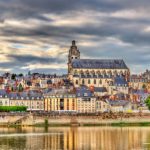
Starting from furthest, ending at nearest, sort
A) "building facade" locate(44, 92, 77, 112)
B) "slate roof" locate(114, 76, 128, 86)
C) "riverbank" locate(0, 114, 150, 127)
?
1. "slate roof" locate(114, 76, 128, 86)
2. "building facade" locate(44, 92, 77, 112)
3. "riverbank" locate(0, 114, 150, 127)

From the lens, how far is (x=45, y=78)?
19362 centimetres

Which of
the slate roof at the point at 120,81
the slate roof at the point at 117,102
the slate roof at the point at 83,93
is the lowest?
the slate roof at the point at 117,102

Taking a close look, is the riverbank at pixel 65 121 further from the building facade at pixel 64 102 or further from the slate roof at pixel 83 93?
the slate roof at pixel 83 93

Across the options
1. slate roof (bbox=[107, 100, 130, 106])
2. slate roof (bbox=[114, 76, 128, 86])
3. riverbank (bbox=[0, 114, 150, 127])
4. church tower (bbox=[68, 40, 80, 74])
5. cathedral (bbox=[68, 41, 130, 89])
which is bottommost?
riverbank (bbox=[0, 114, 150, 127])

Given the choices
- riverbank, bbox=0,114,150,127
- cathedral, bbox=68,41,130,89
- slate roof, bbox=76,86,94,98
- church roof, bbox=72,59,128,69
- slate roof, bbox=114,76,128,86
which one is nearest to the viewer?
riverbank, bbox=0,114,150,127

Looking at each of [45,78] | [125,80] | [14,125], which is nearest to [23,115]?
[14,125]

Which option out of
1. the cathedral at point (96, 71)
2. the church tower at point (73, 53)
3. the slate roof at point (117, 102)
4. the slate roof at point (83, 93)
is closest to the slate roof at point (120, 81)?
the cathedral at point (96, 71)

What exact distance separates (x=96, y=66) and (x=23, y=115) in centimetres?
7534

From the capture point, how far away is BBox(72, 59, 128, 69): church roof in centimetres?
17912

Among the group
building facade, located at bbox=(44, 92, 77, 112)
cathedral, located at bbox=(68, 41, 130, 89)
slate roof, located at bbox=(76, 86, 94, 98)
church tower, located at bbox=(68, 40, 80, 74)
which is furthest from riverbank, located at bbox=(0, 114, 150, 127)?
church tower, located at bbox=(68, 40, 80, 74)

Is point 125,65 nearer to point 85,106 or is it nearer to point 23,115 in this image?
point 85,106

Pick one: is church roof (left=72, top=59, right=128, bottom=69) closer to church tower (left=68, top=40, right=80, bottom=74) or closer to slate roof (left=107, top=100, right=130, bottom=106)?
church tower (left=68, top=40, right=80, bottom=74)

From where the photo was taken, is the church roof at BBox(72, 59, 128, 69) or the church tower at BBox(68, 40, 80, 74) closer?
the church roof at BBox(72, 59, 128, 69)

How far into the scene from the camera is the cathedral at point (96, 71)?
576 feet
